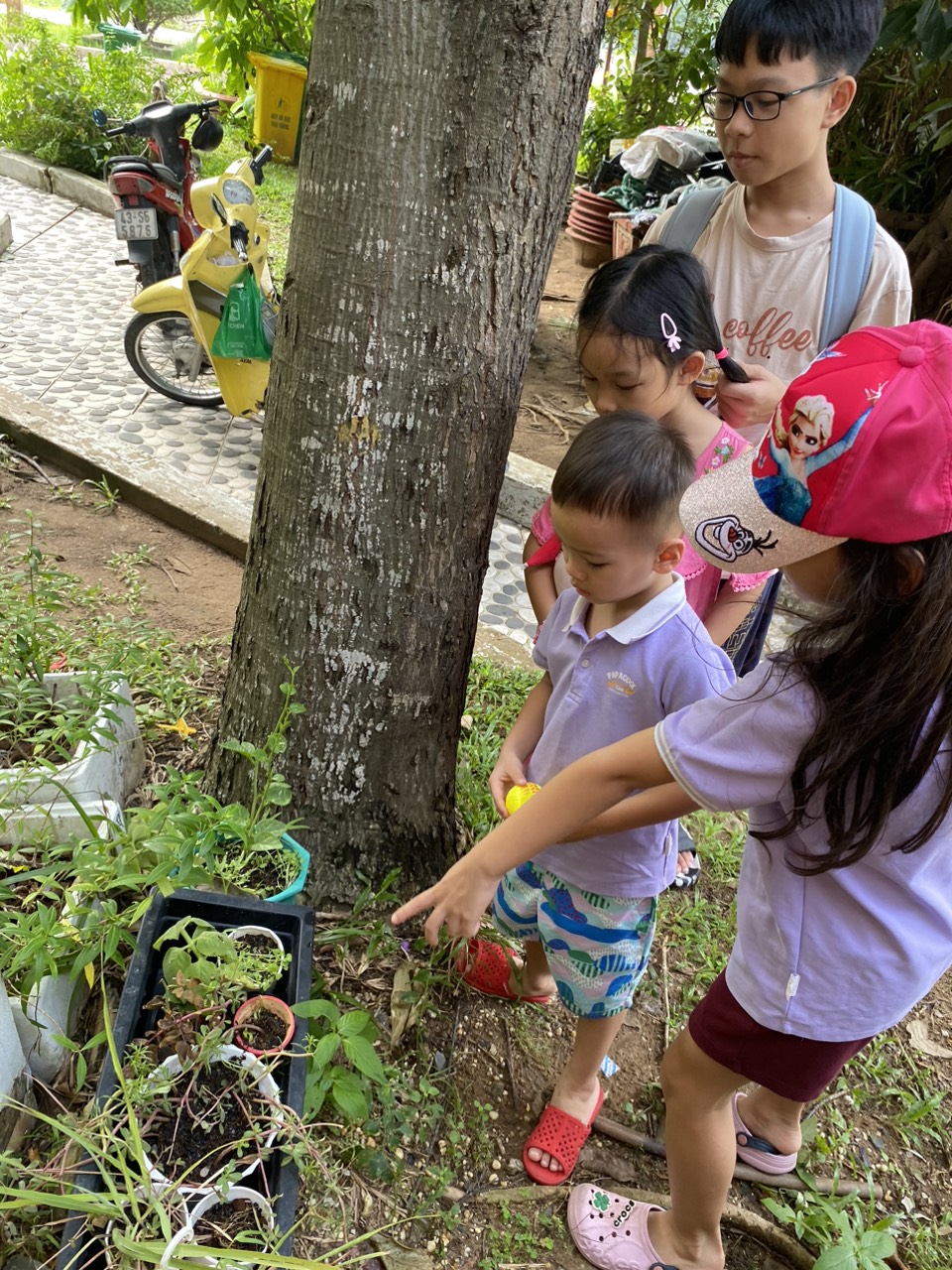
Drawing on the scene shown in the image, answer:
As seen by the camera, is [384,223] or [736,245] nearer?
[384,223]

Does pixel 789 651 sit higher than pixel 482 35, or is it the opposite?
pixel 482 35

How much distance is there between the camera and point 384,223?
1642mm

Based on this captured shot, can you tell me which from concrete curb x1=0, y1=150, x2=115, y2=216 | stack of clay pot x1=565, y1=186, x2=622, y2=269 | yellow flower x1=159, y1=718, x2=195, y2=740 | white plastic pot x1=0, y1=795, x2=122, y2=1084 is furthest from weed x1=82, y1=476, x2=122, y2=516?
concrete curb x1=0, y1=150, x2=115, y2=216

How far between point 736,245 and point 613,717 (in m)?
1.16

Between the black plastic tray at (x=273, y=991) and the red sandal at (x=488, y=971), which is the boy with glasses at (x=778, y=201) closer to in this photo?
the red sandal at (x=488, y=971)

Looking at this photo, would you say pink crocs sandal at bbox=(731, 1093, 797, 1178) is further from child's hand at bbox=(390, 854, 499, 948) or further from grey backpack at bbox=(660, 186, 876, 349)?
grey backpack at bbox=(660, 186, 876, 349)

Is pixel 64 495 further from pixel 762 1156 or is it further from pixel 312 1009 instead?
pixel 762 1156

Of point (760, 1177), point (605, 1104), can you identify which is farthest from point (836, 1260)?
point (605, 1104)

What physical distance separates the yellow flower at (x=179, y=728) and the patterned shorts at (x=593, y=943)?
1187 mm

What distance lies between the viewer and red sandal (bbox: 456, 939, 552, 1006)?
2.12 meters

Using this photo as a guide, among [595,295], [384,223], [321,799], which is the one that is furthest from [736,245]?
[321,799]

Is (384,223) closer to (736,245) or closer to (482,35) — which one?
(482,35)

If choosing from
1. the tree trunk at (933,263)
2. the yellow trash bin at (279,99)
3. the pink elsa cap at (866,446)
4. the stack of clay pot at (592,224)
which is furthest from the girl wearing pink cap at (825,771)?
the yellow trash bin at (279,99)

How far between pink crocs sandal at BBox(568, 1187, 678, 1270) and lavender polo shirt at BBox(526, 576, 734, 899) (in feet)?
1.99
